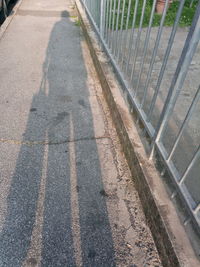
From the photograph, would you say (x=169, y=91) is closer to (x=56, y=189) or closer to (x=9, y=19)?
(x=56, y=189)

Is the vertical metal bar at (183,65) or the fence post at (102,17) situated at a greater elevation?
the vertical metal bar at (183,65)

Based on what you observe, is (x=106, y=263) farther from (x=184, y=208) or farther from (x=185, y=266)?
(x=184, y=208)

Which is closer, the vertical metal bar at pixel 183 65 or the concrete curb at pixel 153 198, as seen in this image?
the vertical metal bar at pixel 183 65

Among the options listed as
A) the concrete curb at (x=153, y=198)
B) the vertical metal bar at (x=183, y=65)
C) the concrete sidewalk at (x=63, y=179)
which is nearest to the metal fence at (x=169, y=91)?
the vertical metal bar at (x=183, y=65)

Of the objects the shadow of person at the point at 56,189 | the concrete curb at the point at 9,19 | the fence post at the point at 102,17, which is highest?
the fence post at the point at 102,17

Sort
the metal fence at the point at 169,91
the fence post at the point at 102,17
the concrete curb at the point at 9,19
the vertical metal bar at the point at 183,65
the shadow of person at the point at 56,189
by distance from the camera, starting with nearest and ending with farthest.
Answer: the vertical metal bar at the point at 183,65 → the metal fence at the point at 169,91 → the shadow of person at the point at 56,189 → the fence post at the point at 102,17 → the concrete curb at the point at 9,19

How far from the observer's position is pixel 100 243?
1.90m

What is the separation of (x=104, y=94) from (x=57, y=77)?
1.06 meters

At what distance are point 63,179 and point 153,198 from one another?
961mm

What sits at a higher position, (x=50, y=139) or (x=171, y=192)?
(x=171, y=192)

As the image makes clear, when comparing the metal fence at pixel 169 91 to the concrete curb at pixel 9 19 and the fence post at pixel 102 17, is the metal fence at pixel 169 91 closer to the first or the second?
the fence post at pixel 102 17

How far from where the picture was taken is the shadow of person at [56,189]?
185 centimetres

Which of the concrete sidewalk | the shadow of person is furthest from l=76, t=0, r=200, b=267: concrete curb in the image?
the shadow of person

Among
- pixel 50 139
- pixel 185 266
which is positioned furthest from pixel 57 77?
pixel 185 266
